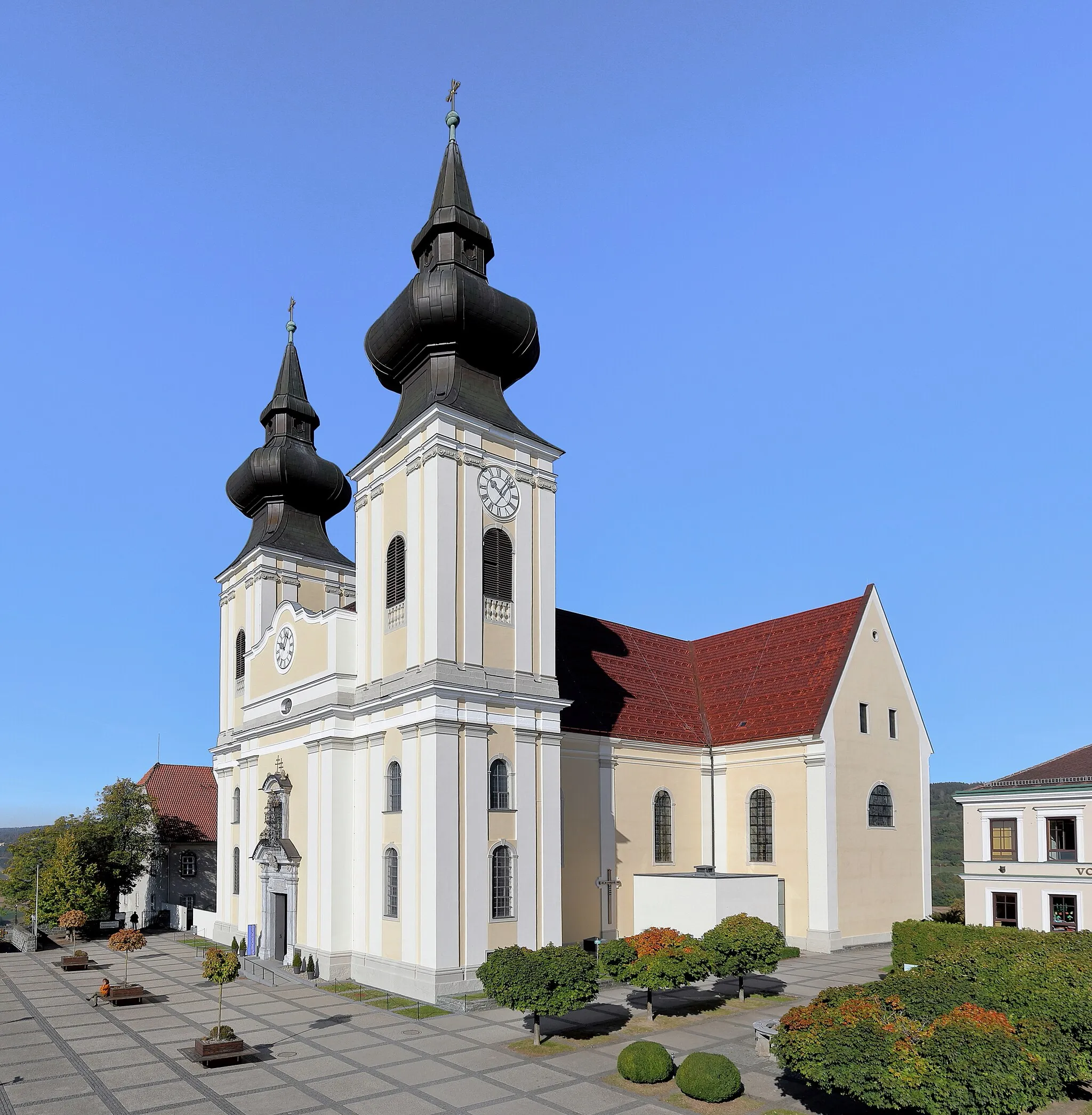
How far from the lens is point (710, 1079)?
18016 millimetres

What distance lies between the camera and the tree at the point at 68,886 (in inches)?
1801

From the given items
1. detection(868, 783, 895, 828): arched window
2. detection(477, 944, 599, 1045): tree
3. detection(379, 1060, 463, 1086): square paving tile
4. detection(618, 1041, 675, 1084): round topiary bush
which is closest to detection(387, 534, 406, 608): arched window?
detection(477, 944, 599, 1045): tree

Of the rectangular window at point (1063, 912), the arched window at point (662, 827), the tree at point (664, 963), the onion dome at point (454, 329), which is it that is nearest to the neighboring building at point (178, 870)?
the arched window at point (662, 827)

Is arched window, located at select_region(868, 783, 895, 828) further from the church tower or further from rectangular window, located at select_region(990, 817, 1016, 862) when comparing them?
the church tower

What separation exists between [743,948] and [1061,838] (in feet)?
48.5

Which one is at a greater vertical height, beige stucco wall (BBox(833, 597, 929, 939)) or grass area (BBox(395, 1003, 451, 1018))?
beige stucco wall (BBox(833, 597, 929, 939))

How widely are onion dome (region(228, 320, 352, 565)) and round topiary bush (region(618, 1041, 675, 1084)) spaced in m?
27.3

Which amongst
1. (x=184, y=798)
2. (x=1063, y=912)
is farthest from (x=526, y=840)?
(x=184, y=798)

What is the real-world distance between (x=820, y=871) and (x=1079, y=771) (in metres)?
9.52

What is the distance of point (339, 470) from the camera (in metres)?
43.5

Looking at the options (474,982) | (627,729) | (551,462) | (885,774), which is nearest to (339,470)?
(551,462)

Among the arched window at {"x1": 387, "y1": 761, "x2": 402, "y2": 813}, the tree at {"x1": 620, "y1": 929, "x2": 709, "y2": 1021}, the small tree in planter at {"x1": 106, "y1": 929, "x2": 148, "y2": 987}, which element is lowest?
the small tree in planter at {"x1": 106, "y1": 929, "x2": 148, "y2": 987}

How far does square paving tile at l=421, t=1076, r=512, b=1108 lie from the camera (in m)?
18.6

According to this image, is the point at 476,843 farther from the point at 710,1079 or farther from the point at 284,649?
the point at 284,649
